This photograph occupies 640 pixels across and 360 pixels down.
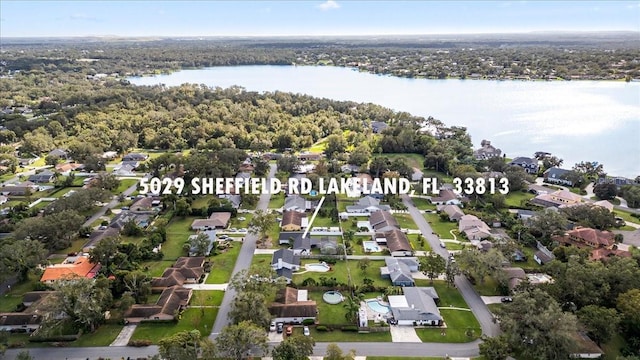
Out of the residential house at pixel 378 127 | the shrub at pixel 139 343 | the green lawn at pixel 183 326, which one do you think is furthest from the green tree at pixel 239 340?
the residential house at pixel 378 127

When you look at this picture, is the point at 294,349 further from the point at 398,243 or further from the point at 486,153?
the point at 486,153

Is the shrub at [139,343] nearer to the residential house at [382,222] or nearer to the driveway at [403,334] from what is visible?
the driveway at [403,334]

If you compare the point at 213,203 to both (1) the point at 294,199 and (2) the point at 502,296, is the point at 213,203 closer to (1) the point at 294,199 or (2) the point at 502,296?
(1) the point at 294,199

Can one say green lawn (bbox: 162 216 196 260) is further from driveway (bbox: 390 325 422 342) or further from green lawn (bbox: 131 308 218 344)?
driveway (bbox: 390 325 422 342)

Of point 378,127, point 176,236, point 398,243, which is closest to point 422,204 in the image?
point 398,243

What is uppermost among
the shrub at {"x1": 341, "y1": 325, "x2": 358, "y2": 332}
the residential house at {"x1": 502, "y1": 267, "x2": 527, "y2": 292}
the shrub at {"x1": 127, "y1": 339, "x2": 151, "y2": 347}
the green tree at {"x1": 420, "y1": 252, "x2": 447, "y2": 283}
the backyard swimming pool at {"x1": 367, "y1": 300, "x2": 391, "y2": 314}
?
the green tree at {"x1": 420, "y1": 252, "x2": 447, "y2": 283}

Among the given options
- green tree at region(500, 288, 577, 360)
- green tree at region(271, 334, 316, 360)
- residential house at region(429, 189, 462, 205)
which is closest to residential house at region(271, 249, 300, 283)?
green tree at region(271, 334, 316, 360)

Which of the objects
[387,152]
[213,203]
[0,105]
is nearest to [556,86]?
[387,152]
